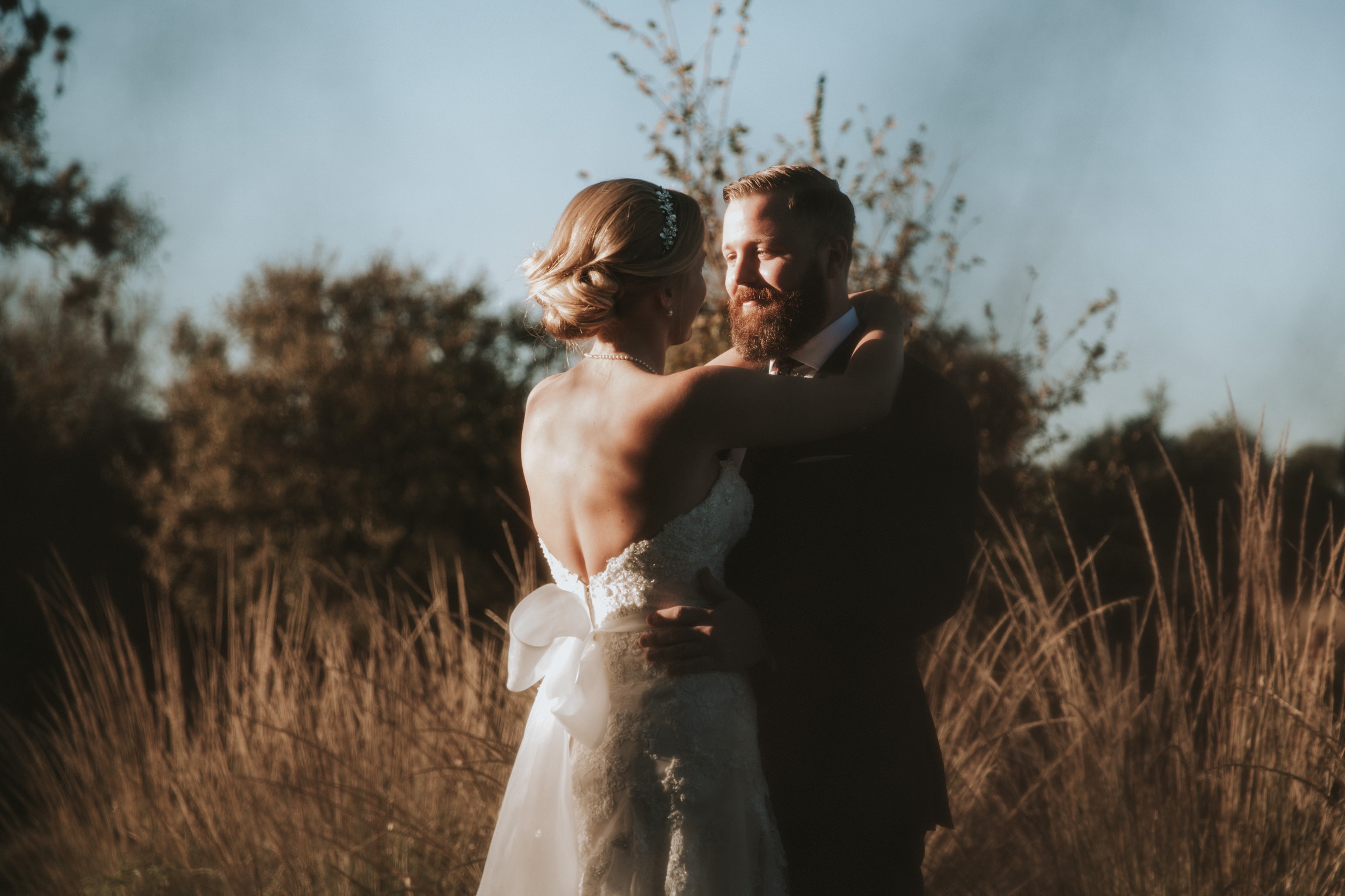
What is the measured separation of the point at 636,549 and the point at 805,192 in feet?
3.57

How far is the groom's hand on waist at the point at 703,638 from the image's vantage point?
79.8 inches

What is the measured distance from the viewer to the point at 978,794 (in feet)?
11.8

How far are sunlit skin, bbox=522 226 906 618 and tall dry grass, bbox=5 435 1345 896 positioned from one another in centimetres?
145

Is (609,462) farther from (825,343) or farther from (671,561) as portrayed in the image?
(825,343)

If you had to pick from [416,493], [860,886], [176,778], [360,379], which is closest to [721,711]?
[860,886]

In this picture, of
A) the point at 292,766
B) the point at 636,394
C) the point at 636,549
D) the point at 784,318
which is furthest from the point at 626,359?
the point at 292,766

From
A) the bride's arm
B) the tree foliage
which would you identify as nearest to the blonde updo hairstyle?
the bride's arm

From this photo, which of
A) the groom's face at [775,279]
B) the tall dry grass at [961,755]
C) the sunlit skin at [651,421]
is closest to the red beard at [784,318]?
the groom's face at [775,279]

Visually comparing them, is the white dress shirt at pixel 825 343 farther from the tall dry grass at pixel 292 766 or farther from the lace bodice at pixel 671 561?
the tall dry grass at pixel 292 766

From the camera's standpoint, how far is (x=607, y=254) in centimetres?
210

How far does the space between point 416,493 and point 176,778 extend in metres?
10.8

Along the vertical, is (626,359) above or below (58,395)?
below

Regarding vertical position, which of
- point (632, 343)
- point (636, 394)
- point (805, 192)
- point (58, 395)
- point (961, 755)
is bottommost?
point (961, 755)

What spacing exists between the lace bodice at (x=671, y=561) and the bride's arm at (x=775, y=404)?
17 centimetres
